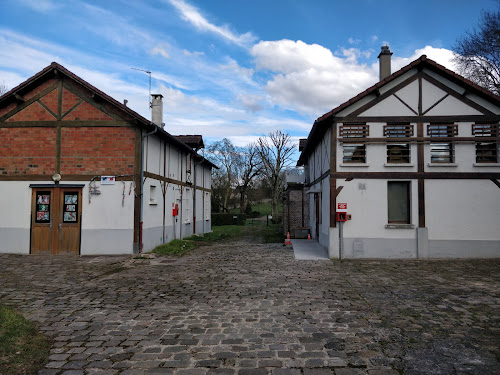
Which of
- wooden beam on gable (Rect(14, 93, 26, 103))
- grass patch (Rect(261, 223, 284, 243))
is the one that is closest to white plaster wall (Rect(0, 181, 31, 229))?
wooden beam on gable (Rect(14, 93, 26, 103))

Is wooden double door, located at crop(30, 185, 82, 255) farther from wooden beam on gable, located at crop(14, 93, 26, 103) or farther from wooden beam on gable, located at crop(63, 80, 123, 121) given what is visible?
wooden beam on gable, located at crop(14, 93, 26, 103)

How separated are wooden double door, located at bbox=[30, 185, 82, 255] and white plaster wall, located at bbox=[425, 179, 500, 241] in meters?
13.2

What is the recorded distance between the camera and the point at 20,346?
14.8ft

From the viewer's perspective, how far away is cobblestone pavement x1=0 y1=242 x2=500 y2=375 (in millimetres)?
4059

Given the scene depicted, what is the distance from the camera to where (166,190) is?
15.9 m

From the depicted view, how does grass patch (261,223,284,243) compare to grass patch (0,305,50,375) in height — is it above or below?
below

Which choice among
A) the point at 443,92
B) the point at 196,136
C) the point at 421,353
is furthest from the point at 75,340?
the point at 196,136

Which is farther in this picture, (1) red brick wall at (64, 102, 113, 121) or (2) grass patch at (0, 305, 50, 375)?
(1) red brick wall at (64, 102, 113, 121)

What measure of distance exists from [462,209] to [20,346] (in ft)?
43.0

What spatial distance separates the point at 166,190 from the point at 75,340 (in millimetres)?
11367

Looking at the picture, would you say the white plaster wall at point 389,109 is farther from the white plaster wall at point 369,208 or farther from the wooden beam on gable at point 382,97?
the white plaster wall at point 369,208

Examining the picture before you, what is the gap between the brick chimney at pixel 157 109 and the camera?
17.6 m

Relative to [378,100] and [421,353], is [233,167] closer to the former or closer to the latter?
[378,100]

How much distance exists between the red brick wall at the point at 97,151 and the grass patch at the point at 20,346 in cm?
800
